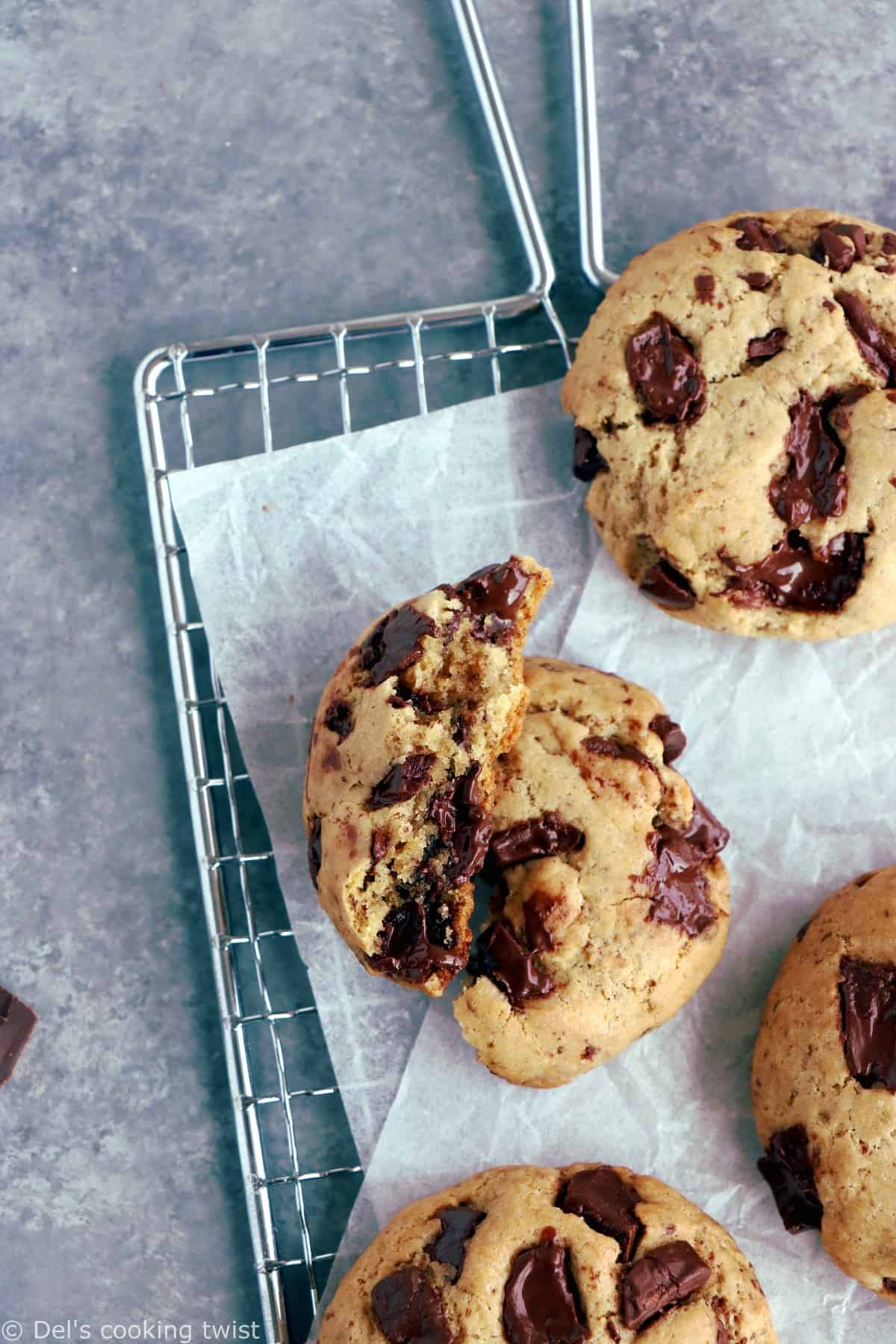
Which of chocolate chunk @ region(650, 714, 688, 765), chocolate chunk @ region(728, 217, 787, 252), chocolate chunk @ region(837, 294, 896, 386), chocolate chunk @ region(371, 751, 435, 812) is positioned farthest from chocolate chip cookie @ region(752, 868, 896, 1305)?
chocolate chunk @ region(728, 217, 787, 252)

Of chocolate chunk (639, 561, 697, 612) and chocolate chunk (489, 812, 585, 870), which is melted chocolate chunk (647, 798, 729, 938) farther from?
chocolate chunk (639, 561, 697, 612)

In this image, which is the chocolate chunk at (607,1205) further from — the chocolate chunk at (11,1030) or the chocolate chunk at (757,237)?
the chocolate chunk at (757,237)

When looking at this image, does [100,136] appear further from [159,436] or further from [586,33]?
[586,33]

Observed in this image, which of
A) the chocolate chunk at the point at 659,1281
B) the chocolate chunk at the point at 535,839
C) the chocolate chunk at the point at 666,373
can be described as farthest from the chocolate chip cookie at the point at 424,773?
the chocolate chunk at the point at 659,1281

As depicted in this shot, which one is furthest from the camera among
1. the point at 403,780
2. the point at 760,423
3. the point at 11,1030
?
the point at 11,1030

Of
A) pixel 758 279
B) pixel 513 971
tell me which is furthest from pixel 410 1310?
pixel 758 279

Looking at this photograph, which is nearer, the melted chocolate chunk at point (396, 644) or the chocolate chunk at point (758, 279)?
the melted chocolate chunk at point (396, 644)

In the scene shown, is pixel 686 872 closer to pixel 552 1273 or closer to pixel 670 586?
pixel 670 586

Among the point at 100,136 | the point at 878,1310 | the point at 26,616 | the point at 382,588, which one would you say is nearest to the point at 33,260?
the point at 100,136
